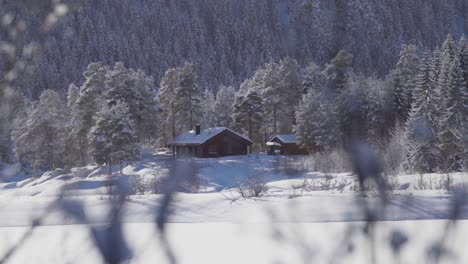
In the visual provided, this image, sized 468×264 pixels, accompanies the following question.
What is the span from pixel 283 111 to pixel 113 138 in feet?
64.0

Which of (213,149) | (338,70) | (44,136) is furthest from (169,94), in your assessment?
(338,70)

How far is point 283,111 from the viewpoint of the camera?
49094 millimetres

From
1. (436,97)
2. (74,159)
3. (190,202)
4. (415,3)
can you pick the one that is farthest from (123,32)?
(190,202)

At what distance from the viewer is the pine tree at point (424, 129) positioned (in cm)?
2366

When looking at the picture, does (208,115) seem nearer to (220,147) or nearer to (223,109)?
(223,109)

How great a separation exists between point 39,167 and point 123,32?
99024 millimetres

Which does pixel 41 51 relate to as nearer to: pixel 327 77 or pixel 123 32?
pixel 327 77

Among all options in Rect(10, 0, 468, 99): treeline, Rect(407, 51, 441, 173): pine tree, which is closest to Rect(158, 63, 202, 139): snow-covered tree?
Rect(407, 51, 441, 173): pine tree

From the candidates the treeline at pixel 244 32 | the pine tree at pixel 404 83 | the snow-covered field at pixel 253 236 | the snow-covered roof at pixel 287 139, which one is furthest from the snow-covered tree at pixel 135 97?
the treeline at pixel 244 32

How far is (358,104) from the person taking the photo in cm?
2522

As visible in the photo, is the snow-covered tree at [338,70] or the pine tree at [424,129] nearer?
the pine tree at [424,129]

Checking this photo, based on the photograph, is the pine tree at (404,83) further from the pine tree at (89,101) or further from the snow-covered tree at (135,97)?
the pine tree at (89,101)

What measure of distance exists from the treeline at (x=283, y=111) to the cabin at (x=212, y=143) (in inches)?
108

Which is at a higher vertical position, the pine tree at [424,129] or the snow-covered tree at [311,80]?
the snow-covered tree at [311,80]
